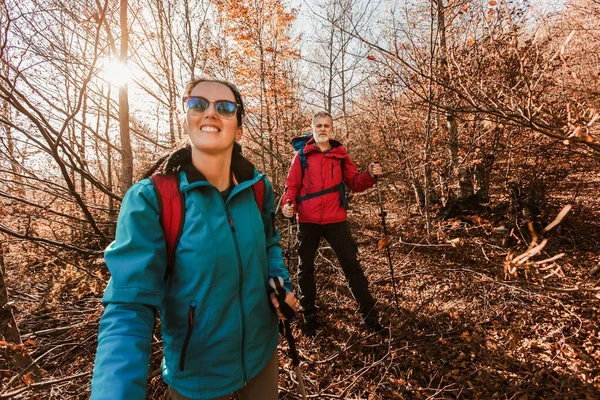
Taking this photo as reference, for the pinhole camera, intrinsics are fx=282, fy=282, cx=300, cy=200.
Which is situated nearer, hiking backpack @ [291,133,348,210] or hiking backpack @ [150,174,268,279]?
hiking backpack @ [150,174,268,279]

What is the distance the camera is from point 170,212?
4.44 ft

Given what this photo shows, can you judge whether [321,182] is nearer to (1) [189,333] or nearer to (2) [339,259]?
(2) [339,259]

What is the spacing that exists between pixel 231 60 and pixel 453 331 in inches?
392

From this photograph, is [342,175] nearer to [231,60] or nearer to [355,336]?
[355,336]

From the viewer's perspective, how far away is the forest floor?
2684 mm

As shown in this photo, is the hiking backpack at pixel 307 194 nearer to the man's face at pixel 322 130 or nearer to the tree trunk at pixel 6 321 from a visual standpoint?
the man's face at pixel 322 130

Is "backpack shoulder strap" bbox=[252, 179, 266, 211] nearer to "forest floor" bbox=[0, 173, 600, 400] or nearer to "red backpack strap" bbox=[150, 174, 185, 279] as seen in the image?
"red backpack strap" bbox=[150, 174, 185, 279]

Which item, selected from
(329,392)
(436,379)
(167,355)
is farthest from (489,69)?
(167,355)

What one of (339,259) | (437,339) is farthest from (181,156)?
(437,339)

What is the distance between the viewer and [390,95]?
6859 mm

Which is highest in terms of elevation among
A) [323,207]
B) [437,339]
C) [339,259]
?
[323,207]

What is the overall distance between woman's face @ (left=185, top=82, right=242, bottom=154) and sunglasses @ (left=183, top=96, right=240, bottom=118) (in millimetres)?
12

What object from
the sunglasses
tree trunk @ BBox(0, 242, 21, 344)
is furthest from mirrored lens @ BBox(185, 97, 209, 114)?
tree trunk @ BBox(0, 242, 21, 344)

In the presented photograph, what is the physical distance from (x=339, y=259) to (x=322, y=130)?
64.2 inches
